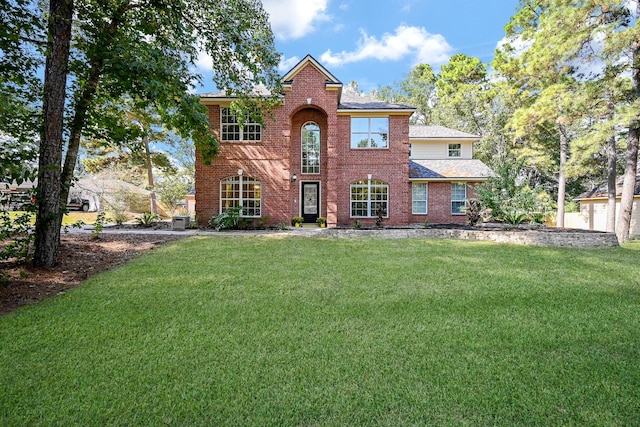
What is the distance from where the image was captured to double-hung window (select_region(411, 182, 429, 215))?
16688 mm

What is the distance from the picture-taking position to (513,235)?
11.3 m

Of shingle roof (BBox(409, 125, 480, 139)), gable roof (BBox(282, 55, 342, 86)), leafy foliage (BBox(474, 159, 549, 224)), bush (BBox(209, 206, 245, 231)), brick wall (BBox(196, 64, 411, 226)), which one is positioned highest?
gable roof (BBox(282, 55, 342, 86))

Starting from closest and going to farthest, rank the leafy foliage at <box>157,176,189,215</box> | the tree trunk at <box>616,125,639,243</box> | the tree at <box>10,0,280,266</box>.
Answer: the tree at <box>10,0,280,266</box> < the tree trunk at <box>616,125,639,243</box> < the leafy foliage at <box>157,176,189,215</box>

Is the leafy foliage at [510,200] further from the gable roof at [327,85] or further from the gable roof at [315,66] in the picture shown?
the gable roof at [315,66]

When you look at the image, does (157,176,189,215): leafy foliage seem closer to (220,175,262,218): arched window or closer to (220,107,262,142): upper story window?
(220,175,262,218): arched window

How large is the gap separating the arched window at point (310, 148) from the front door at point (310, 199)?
29.9 inches

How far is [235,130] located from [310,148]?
3726 millimetres

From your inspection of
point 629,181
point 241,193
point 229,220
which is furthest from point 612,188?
point 229,220

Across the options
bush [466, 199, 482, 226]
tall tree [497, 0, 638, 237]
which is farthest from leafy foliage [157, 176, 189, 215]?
tall tree [497, 0, 638, 237]

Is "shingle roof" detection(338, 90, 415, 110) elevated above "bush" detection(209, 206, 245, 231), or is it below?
above

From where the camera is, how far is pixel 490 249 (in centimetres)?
951

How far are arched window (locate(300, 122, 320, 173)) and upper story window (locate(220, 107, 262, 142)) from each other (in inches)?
93.1

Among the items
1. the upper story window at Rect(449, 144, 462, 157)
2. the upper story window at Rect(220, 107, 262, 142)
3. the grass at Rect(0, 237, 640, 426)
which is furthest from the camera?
the upper story window at Rect(449, 144, 462, 157)

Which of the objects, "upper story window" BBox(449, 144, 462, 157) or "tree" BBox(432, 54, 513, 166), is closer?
"upper story window" BBox(449, 144, 462, 157)
